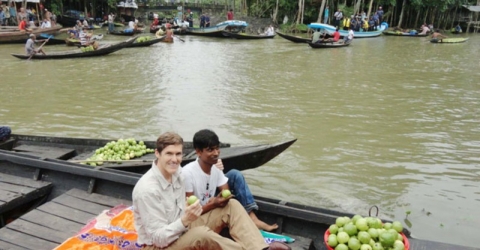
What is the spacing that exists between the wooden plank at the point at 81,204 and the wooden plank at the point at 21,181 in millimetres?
410

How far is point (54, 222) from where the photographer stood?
129 inches

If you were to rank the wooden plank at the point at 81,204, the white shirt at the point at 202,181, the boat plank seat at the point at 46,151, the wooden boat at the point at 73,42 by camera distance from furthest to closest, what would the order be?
the wooden boat at the point at 73,42
the boat plank seat at the point at 46,151
the wooden plank at the point at 81,204
the white shirt at the point at 202,181

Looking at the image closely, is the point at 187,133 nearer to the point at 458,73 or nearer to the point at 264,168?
the point at 264,168

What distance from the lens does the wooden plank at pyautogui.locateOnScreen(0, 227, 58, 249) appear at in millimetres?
2953

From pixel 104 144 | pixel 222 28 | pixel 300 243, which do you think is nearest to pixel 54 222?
pixel 300 243

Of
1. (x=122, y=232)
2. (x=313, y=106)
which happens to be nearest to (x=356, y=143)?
(x=313, y=106)

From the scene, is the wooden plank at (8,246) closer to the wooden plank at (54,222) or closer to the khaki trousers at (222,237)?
the wooden plank at (54,222)

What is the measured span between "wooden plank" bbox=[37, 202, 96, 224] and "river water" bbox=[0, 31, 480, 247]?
240 cm

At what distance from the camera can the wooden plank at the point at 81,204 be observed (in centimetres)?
350

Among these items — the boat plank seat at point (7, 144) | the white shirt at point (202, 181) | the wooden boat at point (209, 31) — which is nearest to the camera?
the white shirt at point (202, 181)

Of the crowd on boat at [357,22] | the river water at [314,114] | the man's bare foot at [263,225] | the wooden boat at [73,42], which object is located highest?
the crowd on boat at [357,22]

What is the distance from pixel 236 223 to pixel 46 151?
134 inches

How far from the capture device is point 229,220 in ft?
9.61

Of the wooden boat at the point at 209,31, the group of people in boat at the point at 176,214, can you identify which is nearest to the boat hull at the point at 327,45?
the wooden boat at the point at 209,31
